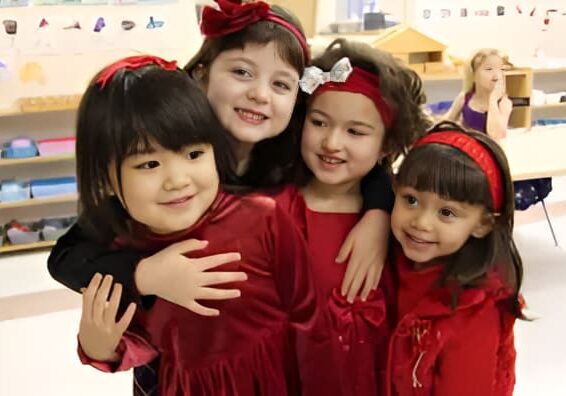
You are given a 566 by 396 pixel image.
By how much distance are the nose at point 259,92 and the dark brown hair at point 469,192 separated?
0.27 m

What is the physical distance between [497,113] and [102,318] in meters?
2.24

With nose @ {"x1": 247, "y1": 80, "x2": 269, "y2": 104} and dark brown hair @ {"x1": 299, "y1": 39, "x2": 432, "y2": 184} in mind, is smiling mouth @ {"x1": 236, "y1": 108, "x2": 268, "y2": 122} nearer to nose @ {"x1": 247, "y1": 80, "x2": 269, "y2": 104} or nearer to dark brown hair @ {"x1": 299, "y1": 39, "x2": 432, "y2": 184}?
nose @ {"x1": 247, "y1": 80, "x2": 269, "y2": 104}

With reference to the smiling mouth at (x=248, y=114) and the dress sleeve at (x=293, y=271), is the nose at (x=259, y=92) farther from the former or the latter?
the dress sleeve at (x=293, y=271)

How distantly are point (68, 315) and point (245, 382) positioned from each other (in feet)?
6.54

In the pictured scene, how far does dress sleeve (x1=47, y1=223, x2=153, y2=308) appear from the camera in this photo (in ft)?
3.37

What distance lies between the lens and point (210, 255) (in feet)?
3.39

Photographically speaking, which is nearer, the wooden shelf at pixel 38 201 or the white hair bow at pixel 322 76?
the white hair bow at pixel 322 76

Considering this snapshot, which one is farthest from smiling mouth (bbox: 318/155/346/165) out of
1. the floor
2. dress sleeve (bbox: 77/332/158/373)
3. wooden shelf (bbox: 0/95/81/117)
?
wooden shelf (bbox: 0/95/81/117)

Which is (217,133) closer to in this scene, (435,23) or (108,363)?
(108,363)

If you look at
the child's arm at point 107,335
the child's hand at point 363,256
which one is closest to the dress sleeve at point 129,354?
the child's arm at point 107,335

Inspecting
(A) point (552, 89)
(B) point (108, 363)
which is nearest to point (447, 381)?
Result: (B) point (108, 363)

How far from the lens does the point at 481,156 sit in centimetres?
113

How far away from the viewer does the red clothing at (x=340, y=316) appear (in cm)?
115

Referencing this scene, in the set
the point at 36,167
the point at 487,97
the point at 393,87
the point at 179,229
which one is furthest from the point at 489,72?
the point at 36,167
